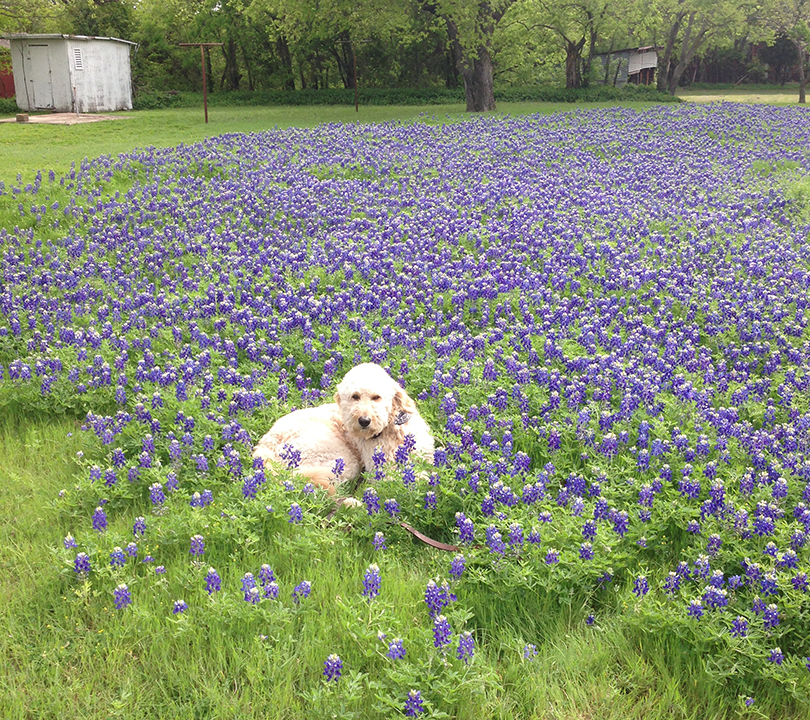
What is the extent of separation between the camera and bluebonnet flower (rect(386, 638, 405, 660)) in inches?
129

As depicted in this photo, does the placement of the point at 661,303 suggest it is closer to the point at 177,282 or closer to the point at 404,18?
the point at 177,282

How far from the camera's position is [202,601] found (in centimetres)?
381

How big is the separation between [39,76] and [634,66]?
58.8 meters

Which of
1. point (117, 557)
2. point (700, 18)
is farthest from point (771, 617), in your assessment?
point (700, 18)

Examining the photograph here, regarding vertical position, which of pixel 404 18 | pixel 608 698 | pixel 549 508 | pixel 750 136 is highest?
pixel 404 18

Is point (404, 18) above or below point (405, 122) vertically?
above

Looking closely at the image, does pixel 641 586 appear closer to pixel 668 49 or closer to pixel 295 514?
pixel 295 514

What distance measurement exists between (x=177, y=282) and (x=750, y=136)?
63.7ft

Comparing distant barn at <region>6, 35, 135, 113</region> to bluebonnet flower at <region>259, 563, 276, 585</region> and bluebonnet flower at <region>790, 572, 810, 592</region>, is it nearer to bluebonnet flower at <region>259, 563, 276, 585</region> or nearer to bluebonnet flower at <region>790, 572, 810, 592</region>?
bluebonnet flower at <region>259, 563, 276, 585</region>

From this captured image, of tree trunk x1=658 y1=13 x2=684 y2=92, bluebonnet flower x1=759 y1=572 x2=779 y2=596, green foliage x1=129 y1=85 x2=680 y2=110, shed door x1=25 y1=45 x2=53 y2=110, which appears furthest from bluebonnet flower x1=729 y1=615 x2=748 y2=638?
tree trunk x1=658 y1=13 x2=684 y2=92

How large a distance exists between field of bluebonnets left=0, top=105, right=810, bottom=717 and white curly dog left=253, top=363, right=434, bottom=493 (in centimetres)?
18

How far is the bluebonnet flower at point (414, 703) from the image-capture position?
3102 mm

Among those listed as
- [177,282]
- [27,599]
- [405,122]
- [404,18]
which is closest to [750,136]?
[405,122]

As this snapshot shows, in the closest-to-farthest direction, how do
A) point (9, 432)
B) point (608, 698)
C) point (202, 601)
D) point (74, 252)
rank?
point (608, 698)
point (202, 601)
point (9, 432)
point (74, 252)
